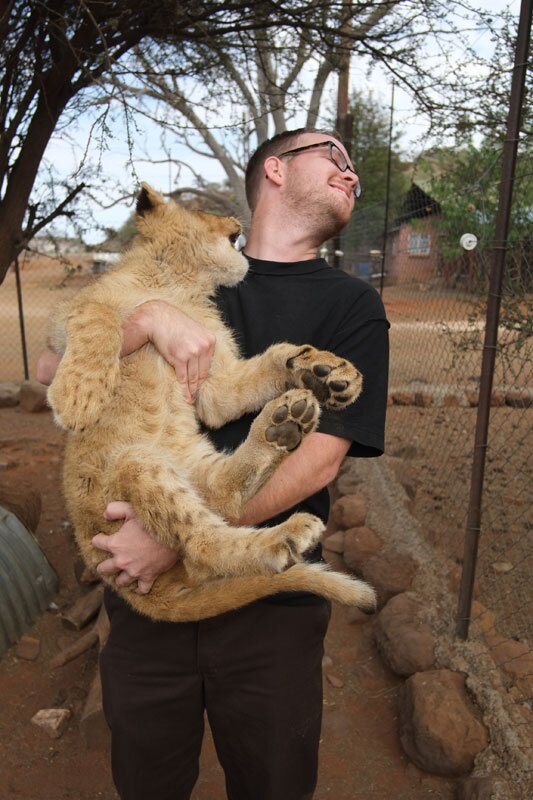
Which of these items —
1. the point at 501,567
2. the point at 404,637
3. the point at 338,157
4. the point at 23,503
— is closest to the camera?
the point at 338,157

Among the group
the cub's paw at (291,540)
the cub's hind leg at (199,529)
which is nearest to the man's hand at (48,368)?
the cub's hind leg at (199,529)

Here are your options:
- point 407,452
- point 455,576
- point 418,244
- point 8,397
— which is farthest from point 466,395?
point 8,397

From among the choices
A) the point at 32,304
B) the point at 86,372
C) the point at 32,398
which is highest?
the point at 86,372

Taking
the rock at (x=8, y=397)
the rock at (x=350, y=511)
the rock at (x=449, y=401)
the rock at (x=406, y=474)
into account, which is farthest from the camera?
the rock at (x=8, y=397)

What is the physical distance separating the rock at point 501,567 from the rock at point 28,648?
3601mm

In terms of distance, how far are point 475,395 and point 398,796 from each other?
5.85 m

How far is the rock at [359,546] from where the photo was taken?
17.2ft

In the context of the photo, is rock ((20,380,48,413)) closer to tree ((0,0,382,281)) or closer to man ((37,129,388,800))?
tree ((0,0,382,281))

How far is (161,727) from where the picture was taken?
238 cm

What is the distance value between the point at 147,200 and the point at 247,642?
2.11m

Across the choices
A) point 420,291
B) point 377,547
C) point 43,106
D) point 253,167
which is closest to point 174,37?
point 43,106

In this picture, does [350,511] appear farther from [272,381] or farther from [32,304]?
[32,304]

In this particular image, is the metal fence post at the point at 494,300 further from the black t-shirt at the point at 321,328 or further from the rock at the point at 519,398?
the rock at the point at 519,398

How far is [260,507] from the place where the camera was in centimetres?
227
